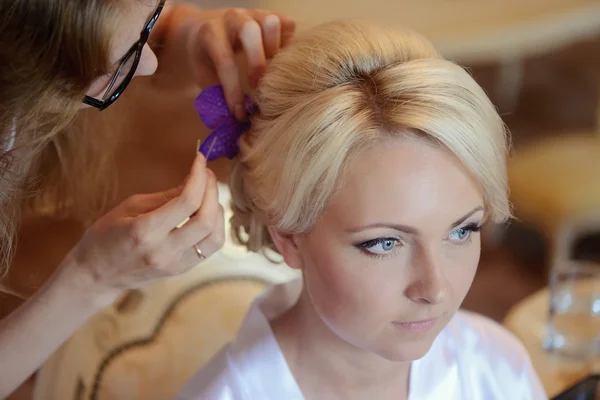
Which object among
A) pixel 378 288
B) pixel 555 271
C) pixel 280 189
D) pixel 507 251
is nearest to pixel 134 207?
pixel 280 189

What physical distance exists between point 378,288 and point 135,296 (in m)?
0.53


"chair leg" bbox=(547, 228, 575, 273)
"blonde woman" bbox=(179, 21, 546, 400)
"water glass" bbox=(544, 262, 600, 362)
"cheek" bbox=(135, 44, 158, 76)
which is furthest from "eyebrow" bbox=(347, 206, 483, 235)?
"chair leg" bbox=(547, 228, 575, 273)

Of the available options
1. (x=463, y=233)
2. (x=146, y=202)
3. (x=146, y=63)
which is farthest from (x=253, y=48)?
(x=463, y=233)

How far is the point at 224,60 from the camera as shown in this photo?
1.03 meters

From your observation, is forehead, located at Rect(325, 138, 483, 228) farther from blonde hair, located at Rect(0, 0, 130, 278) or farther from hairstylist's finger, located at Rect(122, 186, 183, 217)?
blonde hair, located at Rect(0, 0, 130, 278)

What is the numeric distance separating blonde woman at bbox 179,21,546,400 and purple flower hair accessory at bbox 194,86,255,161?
0.06 feet

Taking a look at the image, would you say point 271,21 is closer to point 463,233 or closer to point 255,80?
point 255,80

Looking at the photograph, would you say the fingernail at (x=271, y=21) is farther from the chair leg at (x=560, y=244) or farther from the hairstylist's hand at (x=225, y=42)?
the chair leg at (x=560, y=244)

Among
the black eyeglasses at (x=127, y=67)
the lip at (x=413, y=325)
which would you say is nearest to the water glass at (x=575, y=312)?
the lip at (x=413, y=325)

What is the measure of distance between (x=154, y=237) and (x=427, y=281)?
325mm

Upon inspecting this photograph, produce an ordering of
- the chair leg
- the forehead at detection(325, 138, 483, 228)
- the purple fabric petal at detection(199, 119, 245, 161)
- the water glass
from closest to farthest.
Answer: the forehead at detection(325, 138, 483, 228) < the purple fabric petal at detection(199, 119, 245, 161) < the water glass < the chair leg

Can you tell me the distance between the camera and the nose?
0.89 metres

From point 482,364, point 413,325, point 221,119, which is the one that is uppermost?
point 221,119

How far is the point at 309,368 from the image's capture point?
3.48ft
